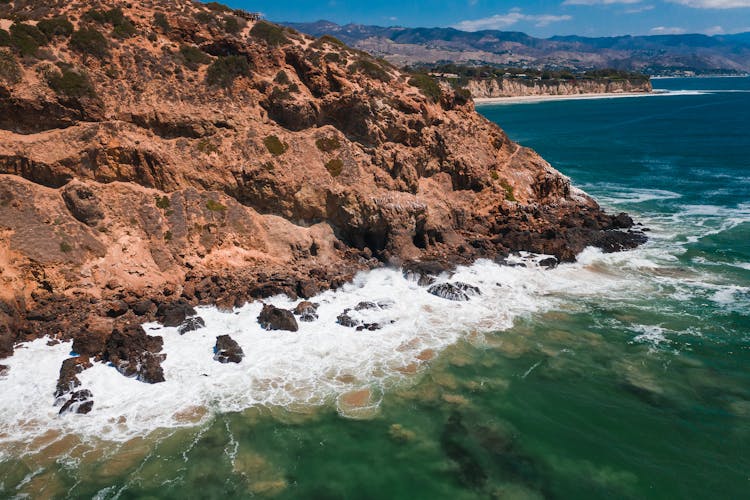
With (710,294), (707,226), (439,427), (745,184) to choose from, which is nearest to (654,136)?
(745,184)

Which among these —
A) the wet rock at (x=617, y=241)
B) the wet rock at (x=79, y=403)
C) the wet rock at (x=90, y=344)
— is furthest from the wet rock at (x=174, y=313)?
the wet rock at (x=617, y=241)

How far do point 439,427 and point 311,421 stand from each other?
550cm

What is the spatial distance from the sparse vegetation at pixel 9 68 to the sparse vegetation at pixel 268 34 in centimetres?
1722

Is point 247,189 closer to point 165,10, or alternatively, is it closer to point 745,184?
point 165,10

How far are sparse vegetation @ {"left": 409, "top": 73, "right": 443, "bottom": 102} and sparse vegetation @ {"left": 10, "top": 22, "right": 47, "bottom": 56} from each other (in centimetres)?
2859

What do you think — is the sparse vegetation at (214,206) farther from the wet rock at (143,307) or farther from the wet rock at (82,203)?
the wet rock at (143,307)

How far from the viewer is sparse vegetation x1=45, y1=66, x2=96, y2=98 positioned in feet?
109

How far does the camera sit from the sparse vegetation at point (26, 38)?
3353cm

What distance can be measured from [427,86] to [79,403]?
37.7 meters

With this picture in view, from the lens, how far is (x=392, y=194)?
137 feet

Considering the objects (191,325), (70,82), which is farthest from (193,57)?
(191,325)

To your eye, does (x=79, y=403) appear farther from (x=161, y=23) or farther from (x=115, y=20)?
(x=161, y=23)

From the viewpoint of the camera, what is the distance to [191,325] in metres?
29.6

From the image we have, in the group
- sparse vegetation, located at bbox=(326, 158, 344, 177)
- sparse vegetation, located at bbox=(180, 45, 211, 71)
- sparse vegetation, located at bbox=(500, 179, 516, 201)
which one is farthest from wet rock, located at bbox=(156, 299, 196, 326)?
sparse vegetation, located at bbox=(500, 179, 516, 201)
